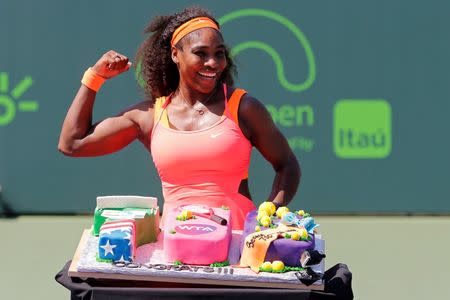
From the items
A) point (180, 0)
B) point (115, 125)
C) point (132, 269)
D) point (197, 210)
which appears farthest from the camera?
point (180, 0)

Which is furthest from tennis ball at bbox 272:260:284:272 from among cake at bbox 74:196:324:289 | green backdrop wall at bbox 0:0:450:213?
green backdrop wall at bbox 0:0:450:213

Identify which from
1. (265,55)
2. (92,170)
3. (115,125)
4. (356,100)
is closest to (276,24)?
(265,55)

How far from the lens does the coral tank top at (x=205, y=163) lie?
411 centimetres

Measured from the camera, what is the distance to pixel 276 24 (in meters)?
8.23

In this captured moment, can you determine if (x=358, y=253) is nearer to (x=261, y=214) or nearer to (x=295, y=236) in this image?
(x=261, y=214)

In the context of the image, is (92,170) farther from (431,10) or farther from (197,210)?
(197,210)

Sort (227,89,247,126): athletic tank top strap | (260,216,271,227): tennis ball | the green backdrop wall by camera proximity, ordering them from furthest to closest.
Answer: the green backdrop wall, (227,89,247,126): athletic tank top strap, (260,216,271,227): tennis ball

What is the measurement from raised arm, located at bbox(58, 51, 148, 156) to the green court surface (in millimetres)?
2244

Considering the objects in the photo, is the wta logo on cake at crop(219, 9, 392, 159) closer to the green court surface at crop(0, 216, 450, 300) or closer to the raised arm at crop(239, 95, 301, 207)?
the green court surface at crop(0, 216, 450, 300)

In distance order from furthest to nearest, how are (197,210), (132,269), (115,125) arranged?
(115,125) < (197,210) < (132,269)

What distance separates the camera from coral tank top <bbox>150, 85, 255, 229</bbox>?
4.11 metres

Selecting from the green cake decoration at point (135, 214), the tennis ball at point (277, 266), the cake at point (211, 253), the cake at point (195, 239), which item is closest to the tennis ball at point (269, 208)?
the cake at point (211, 253)

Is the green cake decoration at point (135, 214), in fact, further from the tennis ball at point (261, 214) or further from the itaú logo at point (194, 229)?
the tennis ball at point (261, 214)

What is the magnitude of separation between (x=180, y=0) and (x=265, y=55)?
0.71 metres
